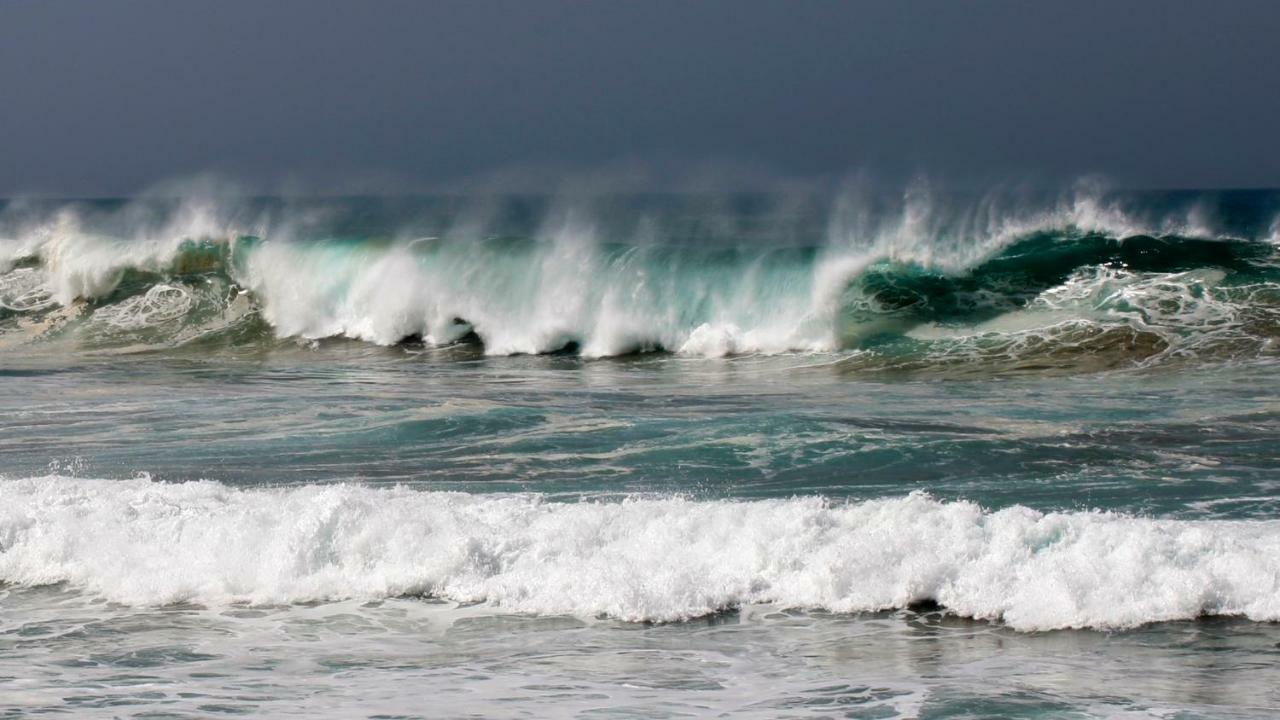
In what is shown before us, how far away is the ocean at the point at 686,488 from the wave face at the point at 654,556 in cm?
2

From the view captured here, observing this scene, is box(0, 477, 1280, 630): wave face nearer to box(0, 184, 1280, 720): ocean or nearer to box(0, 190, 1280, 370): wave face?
box(0, 184, 1280, 720): ocean

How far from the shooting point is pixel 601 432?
42.9ft

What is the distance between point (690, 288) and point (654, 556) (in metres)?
14.2

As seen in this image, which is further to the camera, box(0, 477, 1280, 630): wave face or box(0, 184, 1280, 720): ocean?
box(0, 477, 1280, 630): wave face

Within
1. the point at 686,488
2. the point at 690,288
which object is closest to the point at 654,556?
the point at 686,488

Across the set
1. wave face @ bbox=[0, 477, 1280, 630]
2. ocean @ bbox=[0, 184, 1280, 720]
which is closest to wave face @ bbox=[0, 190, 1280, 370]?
ocean @ bbox=[0, 184, 1280, 720]

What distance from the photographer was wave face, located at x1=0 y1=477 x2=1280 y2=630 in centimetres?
764

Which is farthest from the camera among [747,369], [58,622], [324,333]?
[324,333]

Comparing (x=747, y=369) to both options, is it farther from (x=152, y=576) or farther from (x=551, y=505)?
(x=152, y=576)

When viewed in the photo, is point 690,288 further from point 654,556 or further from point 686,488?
point 654,556

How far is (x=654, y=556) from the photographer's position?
8367 millimetres

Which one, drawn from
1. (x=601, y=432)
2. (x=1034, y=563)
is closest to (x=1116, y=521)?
(x=1034, y=563)

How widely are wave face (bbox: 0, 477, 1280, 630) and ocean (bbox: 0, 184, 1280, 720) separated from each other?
2 centimetres

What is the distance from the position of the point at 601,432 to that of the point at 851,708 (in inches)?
276
